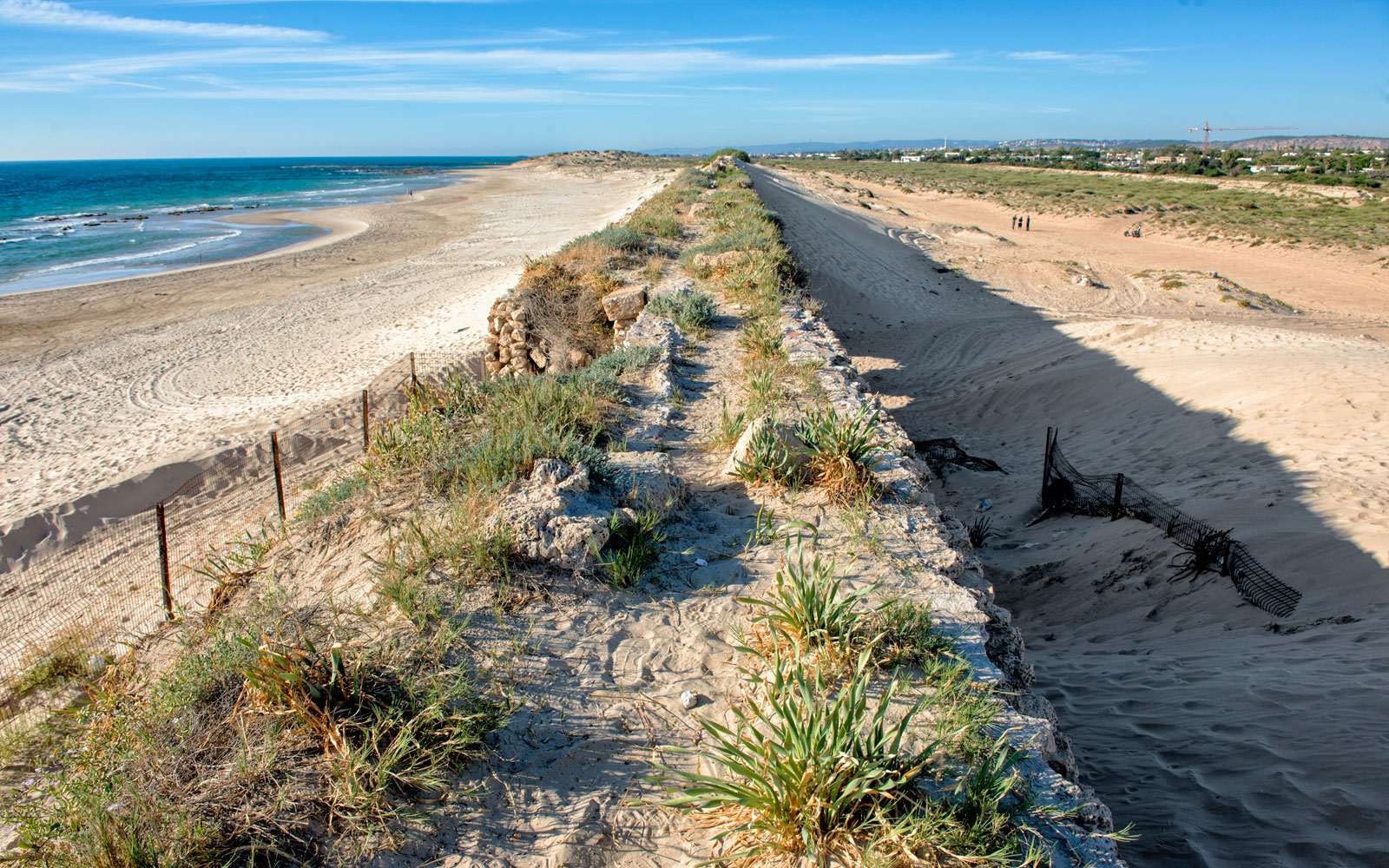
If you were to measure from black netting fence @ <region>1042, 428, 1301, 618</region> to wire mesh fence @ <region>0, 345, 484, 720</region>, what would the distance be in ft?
19.5

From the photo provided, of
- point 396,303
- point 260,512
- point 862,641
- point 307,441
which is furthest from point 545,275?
point 862,641

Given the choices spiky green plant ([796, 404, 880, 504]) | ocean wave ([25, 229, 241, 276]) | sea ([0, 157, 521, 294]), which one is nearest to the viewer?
spiky green plant ([796, 404, 880, 504])

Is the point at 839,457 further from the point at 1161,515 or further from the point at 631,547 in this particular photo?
the point at 1161,515

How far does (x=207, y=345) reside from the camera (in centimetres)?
1558

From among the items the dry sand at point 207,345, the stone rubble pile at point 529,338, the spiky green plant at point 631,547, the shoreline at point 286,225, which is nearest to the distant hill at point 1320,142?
the shoreline at point 286,225

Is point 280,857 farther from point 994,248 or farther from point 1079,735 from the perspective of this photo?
point 994,248

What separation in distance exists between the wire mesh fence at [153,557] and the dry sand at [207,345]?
75 centimetres

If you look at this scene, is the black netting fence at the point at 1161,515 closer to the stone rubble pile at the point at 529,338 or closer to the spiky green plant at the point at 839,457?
the spiky green plant at the point at 839,457

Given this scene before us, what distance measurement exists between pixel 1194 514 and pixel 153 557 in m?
10.0

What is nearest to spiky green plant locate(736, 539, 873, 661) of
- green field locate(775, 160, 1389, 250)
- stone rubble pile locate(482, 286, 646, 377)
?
stone rubble pile locate(482, 286, 646, 377)

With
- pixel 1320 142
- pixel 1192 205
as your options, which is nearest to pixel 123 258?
pixel 1192 205

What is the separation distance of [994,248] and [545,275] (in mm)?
20055

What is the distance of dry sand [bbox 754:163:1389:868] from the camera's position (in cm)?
334

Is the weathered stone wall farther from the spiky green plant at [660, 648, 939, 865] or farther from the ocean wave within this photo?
the ocean wave
